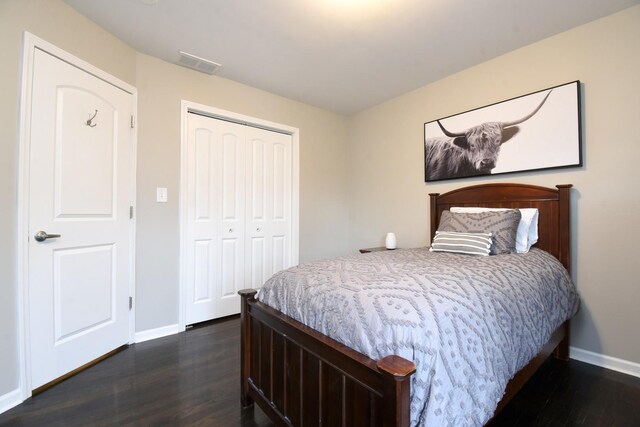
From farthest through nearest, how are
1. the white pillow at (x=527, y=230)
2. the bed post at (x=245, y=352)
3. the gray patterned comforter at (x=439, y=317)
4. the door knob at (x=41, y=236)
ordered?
the white pillow at (x=527, y=230) < the door knob at (x=41, y=236) < the bed post at (x=245, y=352) < the gray patterned comforter at (x=439, y=317)

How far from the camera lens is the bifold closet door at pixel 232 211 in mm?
2719

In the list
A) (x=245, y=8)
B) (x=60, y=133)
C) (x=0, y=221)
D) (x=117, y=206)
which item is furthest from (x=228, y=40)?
(x=0, y=221)

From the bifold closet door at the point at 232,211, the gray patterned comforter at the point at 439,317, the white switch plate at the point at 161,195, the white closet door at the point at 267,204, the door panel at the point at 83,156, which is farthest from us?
the white closet door at the point at 267,204

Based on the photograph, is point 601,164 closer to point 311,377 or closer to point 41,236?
point 311,377

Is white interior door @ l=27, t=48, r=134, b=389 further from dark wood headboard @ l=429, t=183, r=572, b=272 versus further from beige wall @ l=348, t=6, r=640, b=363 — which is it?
beige wall @ l=348, t=6, r=640, b=363

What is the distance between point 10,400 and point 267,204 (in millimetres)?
2293

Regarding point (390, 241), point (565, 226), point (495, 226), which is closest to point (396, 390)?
point (495, 226)

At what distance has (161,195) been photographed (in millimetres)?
2494

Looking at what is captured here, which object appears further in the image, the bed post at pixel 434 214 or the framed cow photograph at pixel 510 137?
the bed post at pixel 434 214

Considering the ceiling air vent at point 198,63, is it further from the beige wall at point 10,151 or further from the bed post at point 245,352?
the bed post at point 245,352

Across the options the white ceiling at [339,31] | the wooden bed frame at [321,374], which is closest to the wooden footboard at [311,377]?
the wooden bed frame at [321,374]

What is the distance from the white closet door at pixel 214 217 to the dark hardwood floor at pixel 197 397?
2.34 feet

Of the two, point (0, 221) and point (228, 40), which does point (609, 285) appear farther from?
point (0, 221)

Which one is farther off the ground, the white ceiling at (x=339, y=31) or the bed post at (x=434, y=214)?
the white ceiling at (x=339, y=31)
